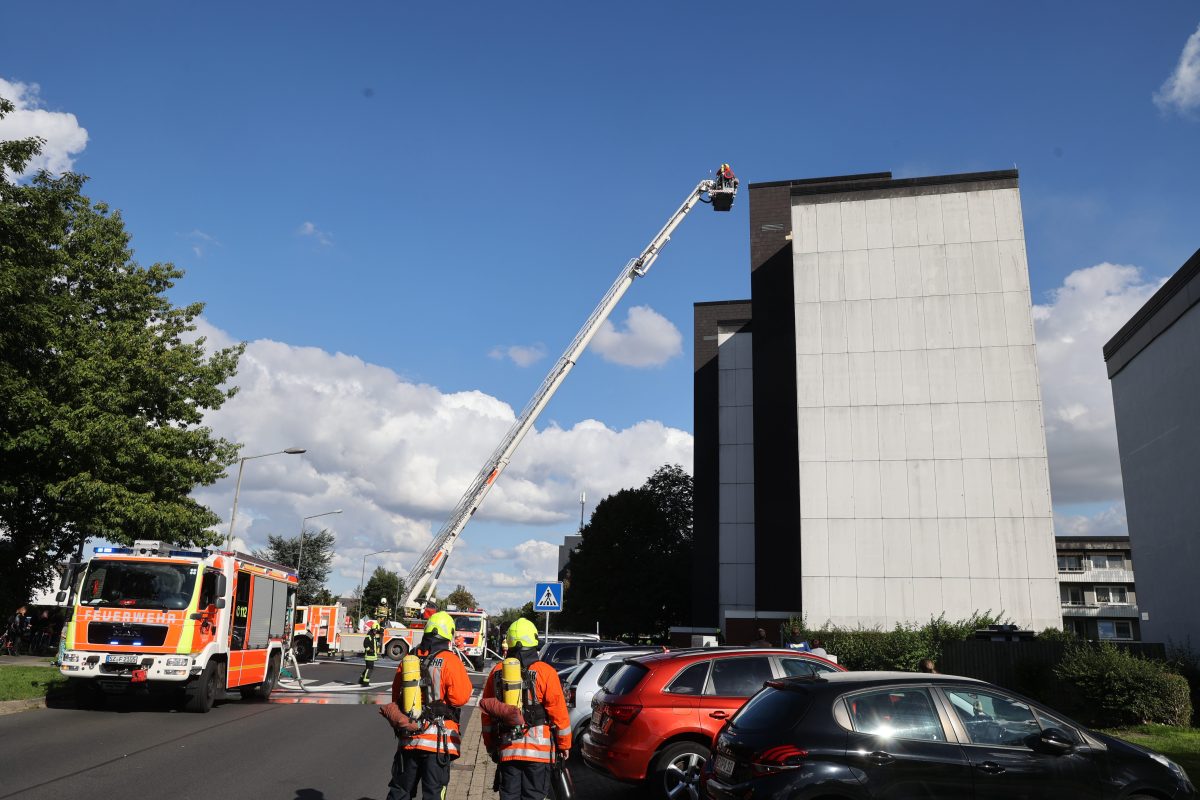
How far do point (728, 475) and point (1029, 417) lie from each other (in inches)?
645

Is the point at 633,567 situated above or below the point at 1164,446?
below

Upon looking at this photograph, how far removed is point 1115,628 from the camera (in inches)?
2436

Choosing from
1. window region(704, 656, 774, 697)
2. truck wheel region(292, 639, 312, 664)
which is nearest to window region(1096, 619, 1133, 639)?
truck wheel region(292, 639, 312, 664)

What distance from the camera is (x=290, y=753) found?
10859mm

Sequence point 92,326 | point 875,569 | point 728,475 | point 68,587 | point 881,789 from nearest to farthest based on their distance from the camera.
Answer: point 881,789
point 68,587
point 92,326
point 875,569
point 728,475

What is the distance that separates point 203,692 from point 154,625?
1488mm

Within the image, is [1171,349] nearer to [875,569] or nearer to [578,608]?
[875,569]

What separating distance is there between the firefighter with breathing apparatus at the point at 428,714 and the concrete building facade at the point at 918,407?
25.8 metres

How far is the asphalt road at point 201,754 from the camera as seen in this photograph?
8445 mm

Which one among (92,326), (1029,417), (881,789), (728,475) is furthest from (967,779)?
(728,475)

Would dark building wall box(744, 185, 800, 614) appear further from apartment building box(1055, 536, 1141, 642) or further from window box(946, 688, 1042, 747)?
A: apartment building box(1055, 536, 1141, 642)

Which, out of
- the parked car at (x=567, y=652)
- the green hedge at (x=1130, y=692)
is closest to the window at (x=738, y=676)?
the parked car at (x=567, y=652)

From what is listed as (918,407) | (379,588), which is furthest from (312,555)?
(918,407)

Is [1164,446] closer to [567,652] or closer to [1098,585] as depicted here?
[567,652]
